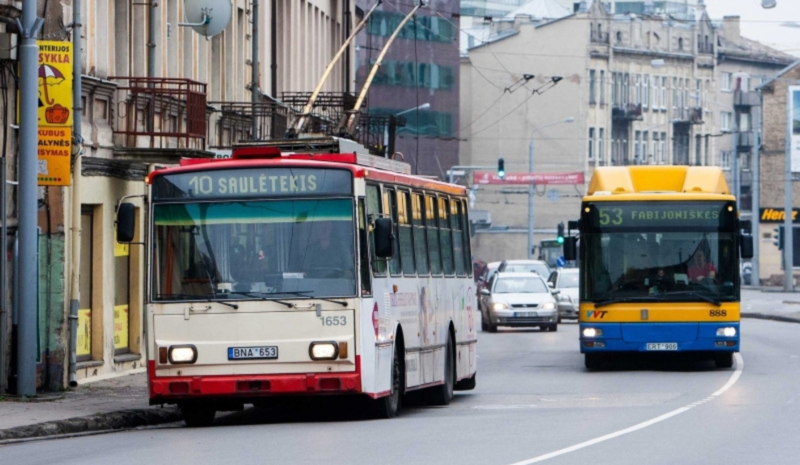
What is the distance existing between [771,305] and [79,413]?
47.4 m

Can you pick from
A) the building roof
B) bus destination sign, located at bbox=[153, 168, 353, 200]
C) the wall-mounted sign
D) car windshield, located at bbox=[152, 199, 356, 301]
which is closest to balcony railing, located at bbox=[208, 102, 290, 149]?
bus destination sign, located at bbox=[153, 168, 353, 200]

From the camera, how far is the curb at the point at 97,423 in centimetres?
1607

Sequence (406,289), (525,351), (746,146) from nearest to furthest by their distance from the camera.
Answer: (406,289), (525,351), (746,146)

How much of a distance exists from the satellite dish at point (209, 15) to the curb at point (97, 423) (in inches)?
315

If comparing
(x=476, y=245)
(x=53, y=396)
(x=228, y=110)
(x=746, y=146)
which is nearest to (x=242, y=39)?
(x=228, y=110)

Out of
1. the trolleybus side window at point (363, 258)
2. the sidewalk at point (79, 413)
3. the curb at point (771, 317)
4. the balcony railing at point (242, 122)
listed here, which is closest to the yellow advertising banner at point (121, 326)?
the sidewalk at point (79, 413)

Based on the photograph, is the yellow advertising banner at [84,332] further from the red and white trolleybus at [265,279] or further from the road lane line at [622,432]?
the road lane line at [622,432]

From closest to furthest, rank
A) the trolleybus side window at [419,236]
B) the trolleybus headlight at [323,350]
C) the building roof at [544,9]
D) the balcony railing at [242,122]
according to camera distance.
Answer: the trolleybus headlight at [323,350] → the trolleybus side window at [419,236] → the balcony railing at [242,122] → the building roof at [544,9]

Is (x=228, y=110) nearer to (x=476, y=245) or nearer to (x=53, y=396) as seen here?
(x=53, y=396)

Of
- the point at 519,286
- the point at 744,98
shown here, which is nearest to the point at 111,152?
the point at 519,286

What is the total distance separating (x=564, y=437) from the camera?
15125mm

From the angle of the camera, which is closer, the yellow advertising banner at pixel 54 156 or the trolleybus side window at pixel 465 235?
the yellow advertising banner at pixel 54 156

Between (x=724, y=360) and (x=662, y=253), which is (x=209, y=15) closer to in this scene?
(x=662, y=253)

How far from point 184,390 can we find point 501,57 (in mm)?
93145
